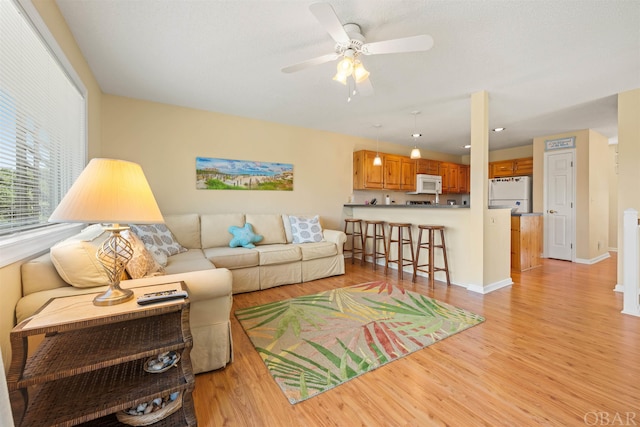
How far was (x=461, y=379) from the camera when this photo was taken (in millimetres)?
1618

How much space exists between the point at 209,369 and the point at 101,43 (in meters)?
2.75

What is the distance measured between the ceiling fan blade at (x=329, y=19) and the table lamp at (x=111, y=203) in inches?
52.4

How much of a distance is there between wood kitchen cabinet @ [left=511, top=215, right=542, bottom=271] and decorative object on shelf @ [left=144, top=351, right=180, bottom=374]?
16.0 feet

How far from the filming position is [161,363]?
1.32 m

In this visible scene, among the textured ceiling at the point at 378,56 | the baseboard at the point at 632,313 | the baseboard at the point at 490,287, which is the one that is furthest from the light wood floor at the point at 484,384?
the textured ceiling at the point at 378,56

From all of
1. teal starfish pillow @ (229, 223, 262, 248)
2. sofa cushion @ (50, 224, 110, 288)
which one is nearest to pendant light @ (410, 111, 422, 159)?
teal starfish pillow @ (229, 223, 262, 248)

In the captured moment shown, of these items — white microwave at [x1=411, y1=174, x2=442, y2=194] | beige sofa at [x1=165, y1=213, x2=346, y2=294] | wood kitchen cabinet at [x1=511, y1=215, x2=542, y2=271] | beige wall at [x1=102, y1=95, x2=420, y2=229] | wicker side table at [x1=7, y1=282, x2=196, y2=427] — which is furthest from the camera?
white microwave at [x1=411, y1=174, x2=442, y2=194]

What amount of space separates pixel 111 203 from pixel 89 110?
225cm

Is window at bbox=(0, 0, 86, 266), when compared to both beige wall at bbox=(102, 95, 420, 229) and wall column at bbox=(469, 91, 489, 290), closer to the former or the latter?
beige wall at bbox=(102, 95, 420, 229)

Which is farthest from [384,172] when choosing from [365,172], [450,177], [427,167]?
[450,177]

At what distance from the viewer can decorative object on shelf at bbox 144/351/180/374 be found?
4.21 feet

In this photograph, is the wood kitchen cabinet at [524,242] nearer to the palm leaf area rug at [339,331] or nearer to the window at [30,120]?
the palm leaf area rug at [339,331]

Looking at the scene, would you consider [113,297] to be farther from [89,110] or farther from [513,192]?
[513,192]

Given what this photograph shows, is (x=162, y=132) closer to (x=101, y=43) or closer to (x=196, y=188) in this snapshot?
(x=196, y=188)
